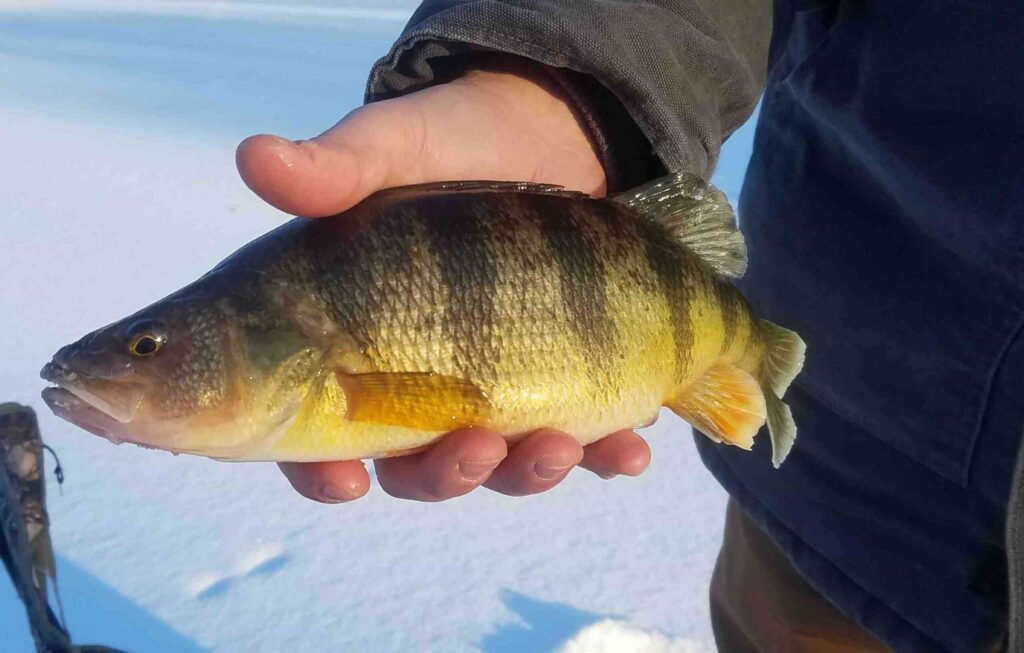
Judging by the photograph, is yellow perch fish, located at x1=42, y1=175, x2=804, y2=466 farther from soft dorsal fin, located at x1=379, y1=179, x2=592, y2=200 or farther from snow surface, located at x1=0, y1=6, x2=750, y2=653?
snow surface, located at x1=0, y1=6, x2=750, y2=653

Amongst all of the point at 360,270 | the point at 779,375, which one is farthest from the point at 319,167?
the point at 779,375

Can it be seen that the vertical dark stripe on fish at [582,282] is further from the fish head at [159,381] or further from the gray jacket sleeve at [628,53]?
the fish head at [159,381]

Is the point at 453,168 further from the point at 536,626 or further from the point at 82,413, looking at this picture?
the point at 536,626

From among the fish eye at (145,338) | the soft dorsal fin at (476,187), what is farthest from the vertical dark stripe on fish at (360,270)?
the fish eye at (145,338)

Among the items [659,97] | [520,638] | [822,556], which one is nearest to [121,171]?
[520,638]

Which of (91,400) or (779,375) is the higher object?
(91,400)
